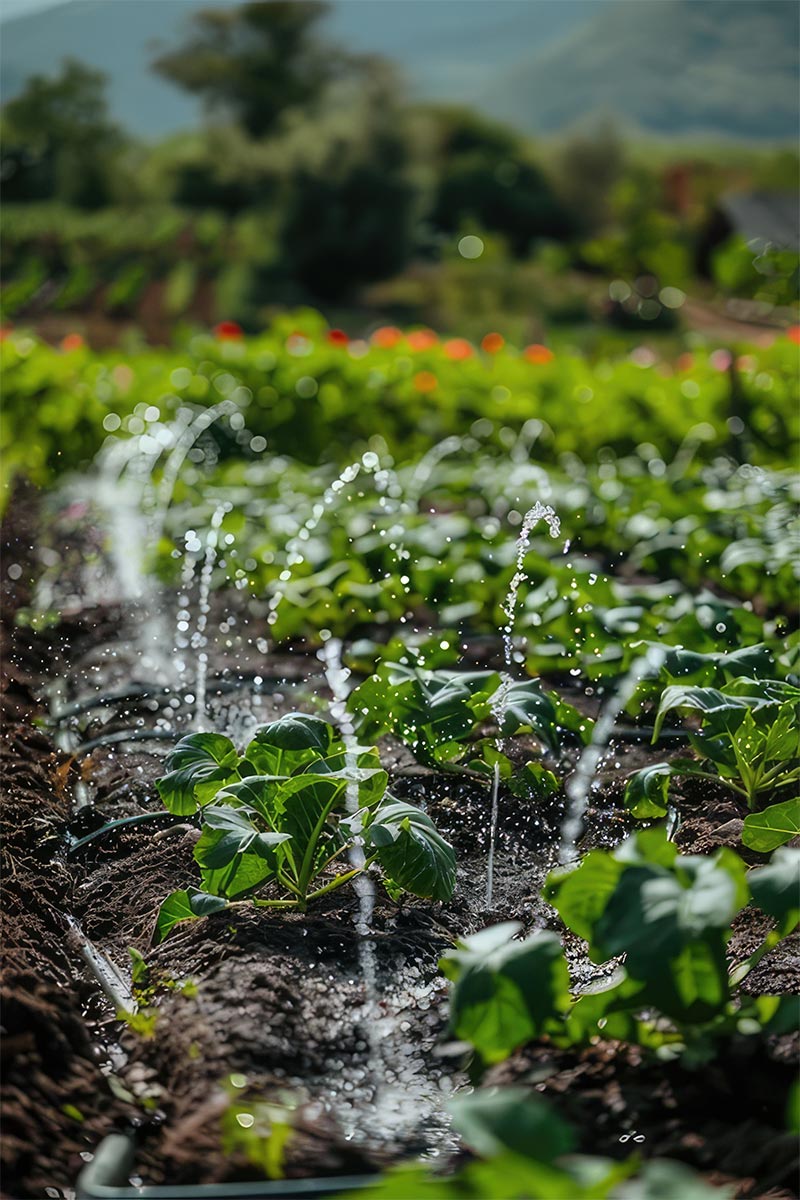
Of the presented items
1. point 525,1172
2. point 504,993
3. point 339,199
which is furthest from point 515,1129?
point 339,199

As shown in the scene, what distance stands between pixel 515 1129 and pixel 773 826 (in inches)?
35.3

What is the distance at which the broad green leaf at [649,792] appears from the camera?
6.42 feet

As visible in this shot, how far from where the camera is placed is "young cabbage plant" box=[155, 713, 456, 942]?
1.71m

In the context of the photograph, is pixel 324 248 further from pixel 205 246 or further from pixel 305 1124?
pixel 305 1124

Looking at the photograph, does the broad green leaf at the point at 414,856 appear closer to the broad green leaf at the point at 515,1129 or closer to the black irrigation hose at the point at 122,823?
the black irrigation hose at the point at 122,823

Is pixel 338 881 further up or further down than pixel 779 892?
further down

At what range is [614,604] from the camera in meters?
2.78

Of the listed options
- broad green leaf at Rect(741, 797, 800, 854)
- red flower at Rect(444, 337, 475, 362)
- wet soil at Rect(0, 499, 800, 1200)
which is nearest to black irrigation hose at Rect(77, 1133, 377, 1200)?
wet soil at Rect(0, 499, 800, 1200)

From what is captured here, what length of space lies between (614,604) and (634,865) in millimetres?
1505

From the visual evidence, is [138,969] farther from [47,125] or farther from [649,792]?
[47,125]

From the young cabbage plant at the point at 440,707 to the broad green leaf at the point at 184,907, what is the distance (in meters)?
0.49

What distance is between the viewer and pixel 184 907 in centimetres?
175

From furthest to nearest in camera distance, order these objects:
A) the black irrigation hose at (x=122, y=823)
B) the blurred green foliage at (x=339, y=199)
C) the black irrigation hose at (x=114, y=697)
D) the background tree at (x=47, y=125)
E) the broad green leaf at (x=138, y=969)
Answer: the blurred green foliage at (x=339, y=199) → the background tree at (x=47, y=125) → the black irrigation hose at (x=114, y=697) → the black irrigation hose at (x=122, y=823) → the broad green leaf at (x=138, y=969)

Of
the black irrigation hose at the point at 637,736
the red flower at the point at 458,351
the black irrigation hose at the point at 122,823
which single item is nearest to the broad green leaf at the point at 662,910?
the black irrigation hose at the point at 122,823
